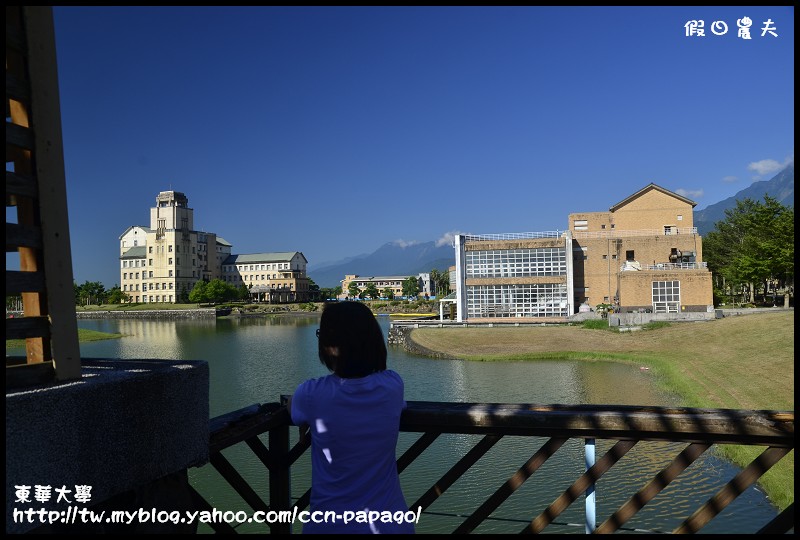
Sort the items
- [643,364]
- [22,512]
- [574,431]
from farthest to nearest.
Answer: [643,364] < [574,431] < [22,512]

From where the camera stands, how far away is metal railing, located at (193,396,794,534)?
250cm

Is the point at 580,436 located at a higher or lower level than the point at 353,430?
lower

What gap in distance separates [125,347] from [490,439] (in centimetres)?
4251

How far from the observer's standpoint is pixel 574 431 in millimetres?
2680

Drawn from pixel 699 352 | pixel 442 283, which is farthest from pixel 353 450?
pixel 442 283

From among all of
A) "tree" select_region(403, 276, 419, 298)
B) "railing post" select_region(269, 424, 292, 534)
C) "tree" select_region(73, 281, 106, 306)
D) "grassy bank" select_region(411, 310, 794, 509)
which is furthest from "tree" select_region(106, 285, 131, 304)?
"railing post" select_region(269, 424, 292, 534)

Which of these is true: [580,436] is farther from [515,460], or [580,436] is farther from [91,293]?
[91,293]

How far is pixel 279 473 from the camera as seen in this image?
122 inches

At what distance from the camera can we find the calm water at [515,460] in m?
8.88

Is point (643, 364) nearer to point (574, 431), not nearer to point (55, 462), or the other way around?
point (574, 431)

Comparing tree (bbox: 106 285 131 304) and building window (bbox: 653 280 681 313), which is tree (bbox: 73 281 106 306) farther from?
building window (bbox: 653 280 681 313)

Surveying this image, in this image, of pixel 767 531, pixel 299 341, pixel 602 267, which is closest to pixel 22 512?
pixel 767 531

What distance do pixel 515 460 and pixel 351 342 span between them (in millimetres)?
10308

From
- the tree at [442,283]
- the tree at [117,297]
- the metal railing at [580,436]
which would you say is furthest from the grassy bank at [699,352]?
the tree at [117,297]
